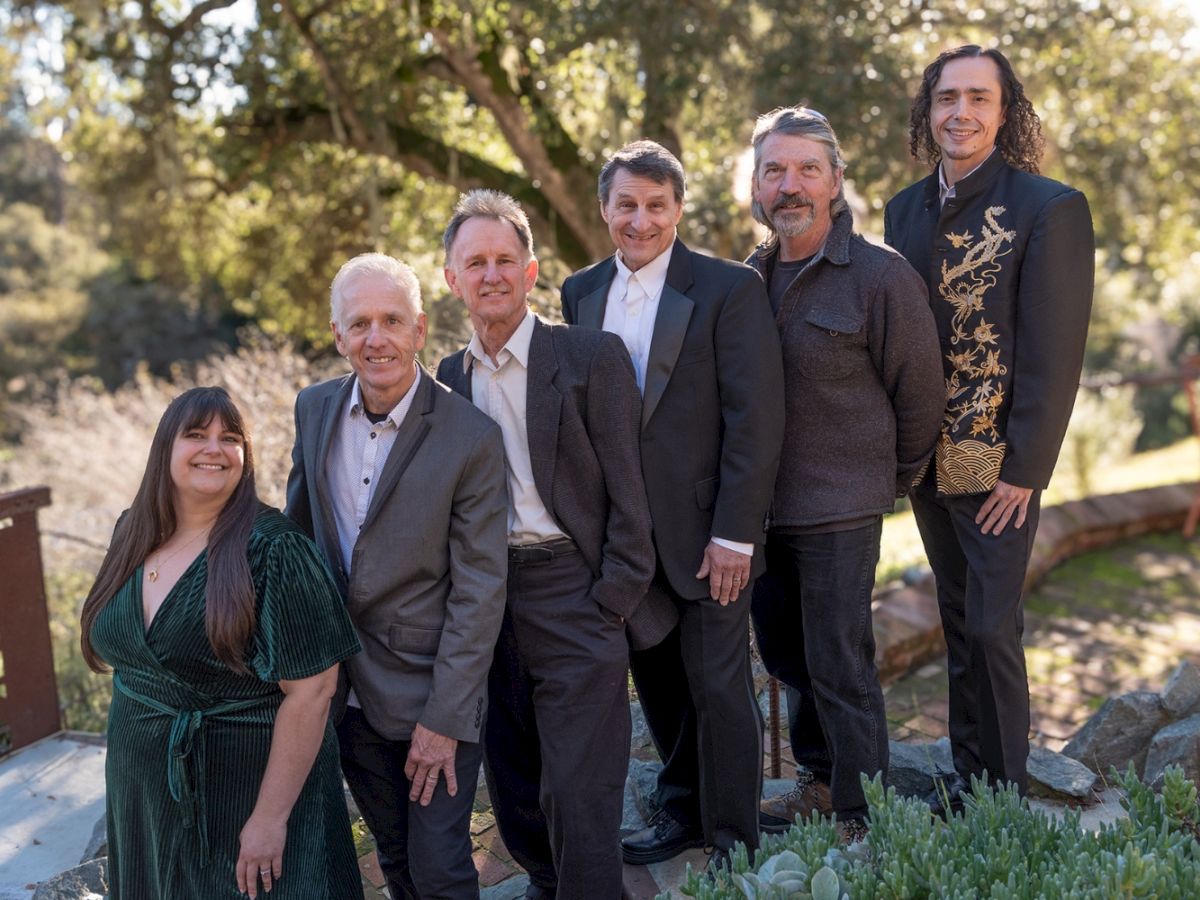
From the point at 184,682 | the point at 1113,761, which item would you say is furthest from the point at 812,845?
the point at 1113,761

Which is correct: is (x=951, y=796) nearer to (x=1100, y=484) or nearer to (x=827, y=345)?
(x=827, y=345)

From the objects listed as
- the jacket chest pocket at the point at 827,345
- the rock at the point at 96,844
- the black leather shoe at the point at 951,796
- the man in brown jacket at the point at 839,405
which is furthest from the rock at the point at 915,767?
the rock at the point at 96,844

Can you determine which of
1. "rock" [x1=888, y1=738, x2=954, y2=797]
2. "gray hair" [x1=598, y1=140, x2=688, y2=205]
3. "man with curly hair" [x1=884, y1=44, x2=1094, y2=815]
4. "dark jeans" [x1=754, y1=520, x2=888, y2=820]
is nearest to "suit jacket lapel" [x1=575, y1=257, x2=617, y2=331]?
"gray hair" [x1=598, y1=140, x2=688, y2=205]

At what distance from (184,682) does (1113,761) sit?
2.93 meters

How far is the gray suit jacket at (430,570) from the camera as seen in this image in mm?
2453

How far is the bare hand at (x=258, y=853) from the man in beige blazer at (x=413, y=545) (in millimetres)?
299

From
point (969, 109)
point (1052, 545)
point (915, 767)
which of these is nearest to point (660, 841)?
point (915, 767)

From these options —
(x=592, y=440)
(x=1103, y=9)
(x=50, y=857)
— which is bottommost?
(x=50, y=857)

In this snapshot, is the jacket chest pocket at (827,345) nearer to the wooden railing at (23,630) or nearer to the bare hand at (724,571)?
the bare hand at (724,571)

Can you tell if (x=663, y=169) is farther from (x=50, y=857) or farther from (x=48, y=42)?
(x=48, y=42)

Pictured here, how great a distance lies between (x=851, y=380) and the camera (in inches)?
114

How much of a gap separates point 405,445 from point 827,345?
3.67 feet

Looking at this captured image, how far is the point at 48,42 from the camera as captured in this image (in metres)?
8.73

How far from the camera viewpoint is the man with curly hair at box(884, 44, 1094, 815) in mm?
2844
